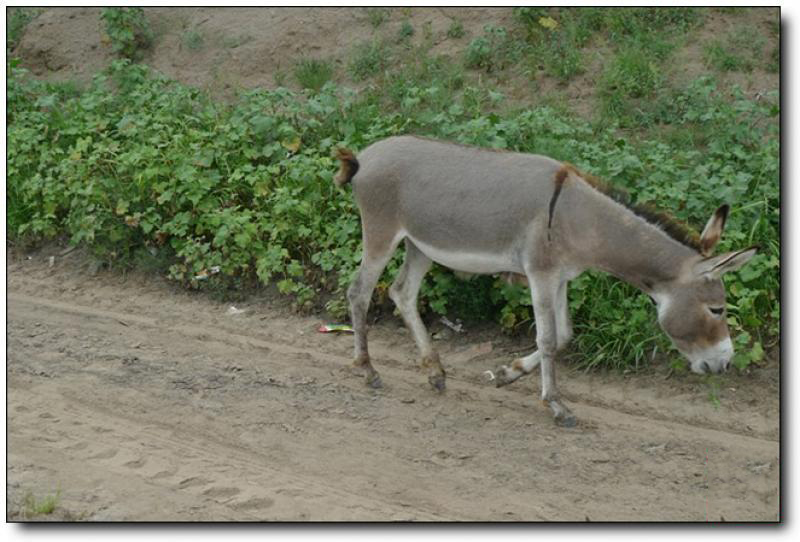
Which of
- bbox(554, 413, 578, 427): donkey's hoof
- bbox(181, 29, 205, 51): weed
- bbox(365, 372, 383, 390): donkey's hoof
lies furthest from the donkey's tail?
bbox(181, 29, 205, 51): weed

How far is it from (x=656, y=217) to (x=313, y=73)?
19.5 ft

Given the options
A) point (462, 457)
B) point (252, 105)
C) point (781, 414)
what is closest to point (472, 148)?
point (462, 457)

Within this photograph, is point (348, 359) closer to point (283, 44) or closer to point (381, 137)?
point (381, 137)

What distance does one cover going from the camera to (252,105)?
9641 mm

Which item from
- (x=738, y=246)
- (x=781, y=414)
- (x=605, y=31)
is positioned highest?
(x=605, y=31)

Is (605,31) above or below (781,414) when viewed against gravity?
above

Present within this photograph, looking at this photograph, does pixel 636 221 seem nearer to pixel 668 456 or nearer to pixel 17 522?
pixel 668 456

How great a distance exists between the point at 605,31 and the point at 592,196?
502 centimetres

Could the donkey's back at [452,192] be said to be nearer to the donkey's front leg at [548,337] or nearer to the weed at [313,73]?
the donkey's front leg at [548,337]

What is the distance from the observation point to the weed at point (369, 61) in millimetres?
11148

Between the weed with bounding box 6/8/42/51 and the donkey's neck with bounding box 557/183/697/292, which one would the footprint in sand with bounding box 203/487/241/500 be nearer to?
the donkey's neck with bounding box 557/183/697/292

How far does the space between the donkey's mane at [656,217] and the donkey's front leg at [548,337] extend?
633 mm

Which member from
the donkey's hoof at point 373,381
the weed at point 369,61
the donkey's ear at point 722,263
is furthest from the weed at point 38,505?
the weed at point 369,61

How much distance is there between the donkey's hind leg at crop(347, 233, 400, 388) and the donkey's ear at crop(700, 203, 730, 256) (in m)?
1.95
